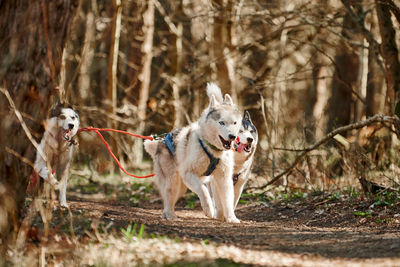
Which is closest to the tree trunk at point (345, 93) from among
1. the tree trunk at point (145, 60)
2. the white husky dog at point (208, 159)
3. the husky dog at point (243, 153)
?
the tree trunk at point (145, 60)

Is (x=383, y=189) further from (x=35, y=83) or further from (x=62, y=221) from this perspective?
(x=35, y=83)

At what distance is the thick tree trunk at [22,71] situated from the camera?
18.4ft

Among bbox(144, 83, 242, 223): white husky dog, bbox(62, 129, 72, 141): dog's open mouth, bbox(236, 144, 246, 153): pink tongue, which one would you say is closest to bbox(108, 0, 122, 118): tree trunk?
bbox(62, 129, 72, 141): dog's open mouth

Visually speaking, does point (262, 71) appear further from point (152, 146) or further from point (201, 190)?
point (201, 190)

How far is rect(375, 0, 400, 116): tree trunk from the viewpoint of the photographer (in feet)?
35.2

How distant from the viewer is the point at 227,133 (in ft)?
26.3

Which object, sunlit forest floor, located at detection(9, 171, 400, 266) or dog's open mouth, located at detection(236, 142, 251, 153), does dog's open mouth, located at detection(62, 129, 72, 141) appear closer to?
sunlit forest floor, located at detection(9, 171, 400, 266)

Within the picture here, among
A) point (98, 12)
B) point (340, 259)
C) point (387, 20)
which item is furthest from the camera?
point (98, 12)

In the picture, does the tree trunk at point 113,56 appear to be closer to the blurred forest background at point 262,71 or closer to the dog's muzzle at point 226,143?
the blurred forest background at point 262,71

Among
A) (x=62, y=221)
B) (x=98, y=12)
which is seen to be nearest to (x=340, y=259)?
(x=62, y=221)

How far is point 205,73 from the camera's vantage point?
14.9m

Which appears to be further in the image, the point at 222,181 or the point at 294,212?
the point at 294,212

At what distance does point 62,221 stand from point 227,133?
273cm

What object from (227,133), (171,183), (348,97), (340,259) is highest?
(348,97)
